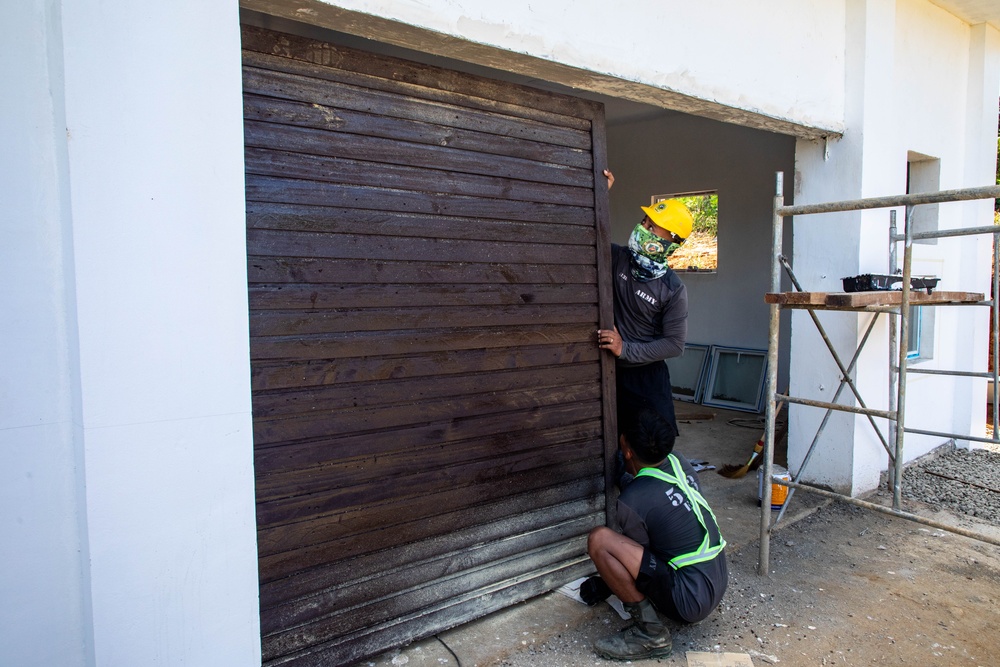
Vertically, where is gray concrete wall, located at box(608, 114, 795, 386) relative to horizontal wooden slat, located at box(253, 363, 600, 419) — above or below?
above

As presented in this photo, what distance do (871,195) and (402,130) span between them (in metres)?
3.59

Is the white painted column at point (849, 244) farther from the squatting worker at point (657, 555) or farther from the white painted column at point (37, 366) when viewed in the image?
the white painted column at point (37, 366)

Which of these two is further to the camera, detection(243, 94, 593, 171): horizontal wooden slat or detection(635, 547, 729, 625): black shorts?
detection(635, 547, 729, 625): black shorts

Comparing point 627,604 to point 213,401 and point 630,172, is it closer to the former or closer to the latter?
point 213,401

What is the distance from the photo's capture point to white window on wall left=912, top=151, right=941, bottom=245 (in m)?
5.56

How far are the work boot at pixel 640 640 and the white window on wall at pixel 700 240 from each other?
6236mm

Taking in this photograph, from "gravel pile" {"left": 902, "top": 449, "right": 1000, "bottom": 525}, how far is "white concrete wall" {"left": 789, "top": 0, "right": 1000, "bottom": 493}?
0.79 ft

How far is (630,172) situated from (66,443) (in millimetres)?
8537

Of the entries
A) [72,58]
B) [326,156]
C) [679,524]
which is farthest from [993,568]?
[72,58]

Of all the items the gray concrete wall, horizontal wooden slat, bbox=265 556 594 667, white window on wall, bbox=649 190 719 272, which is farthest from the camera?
white window on wall, bbox=649 190 719 272

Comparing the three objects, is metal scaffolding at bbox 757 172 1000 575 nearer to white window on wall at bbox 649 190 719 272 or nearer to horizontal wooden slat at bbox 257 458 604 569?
horizontal wooden slat at bbox 257 458 604 569

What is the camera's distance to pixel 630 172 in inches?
370

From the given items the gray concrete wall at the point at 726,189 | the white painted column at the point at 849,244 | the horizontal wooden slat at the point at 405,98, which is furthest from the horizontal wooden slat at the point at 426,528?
the gray concrete wall at the point at 726,189

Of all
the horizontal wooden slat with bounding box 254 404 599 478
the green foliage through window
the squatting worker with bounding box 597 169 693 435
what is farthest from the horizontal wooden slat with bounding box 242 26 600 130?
the green foliage through window
